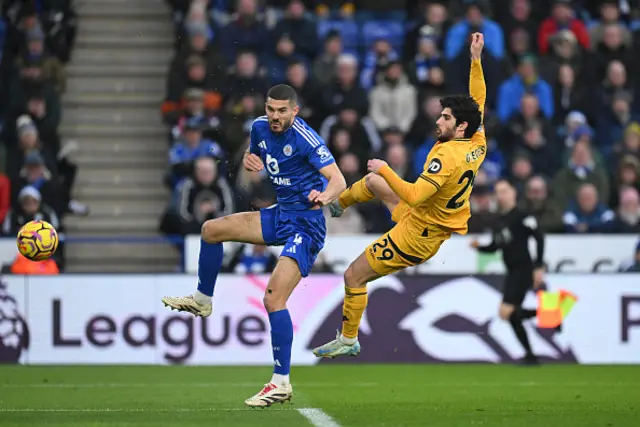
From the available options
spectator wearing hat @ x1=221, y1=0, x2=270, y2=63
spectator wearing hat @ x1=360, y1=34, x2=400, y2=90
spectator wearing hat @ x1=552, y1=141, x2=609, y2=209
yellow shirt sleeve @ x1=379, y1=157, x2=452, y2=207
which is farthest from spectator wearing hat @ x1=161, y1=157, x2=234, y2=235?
yellow shirt sleeve @ x1=379, y1=157, x2=452, y2=207

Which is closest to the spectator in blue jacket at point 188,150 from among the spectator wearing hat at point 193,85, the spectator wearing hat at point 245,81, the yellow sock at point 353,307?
the spectator wearing hat at point 193,85

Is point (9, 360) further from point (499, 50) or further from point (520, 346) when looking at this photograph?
point (499, 50)

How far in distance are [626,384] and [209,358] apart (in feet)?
17.5

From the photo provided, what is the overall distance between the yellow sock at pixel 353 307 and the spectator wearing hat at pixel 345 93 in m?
7.61

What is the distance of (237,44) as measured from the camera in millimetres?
20031

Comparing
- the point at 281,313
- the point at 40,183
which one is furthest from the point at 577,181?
the point at 281,313

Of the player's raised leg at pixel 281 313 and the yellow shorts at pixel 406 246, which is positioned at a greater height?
the yellow shorts at pixel 406 246

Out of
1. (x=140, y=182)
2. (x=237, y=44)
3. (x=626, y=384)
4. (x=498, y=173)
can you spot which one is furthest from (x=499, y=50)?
(x=626, y=384)

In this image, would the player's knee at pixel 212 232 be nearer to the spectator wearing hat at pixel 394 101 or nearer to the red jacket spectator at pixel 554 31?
the spectator wearing hat at pixel 394 101

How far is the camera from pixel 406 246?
38.9 ft

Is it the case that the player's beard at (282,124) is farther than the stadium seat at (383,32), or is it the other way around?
the stadium seat at (383,32)

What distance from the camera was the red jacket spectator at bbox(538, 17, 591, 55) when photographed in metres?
21.0

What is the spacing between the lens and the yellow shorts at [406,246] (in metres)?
11.9

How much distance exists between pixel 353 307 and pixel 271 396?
1.32 meters
